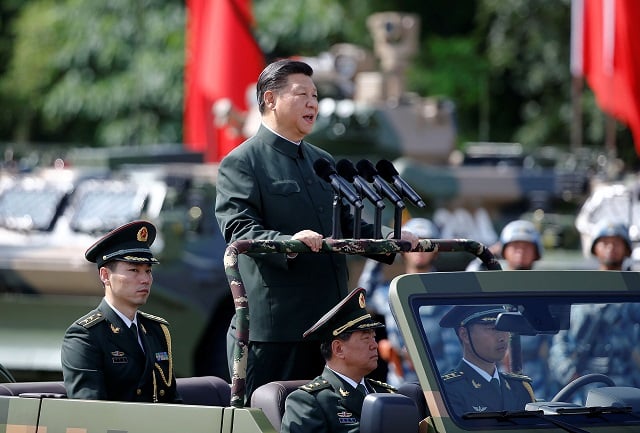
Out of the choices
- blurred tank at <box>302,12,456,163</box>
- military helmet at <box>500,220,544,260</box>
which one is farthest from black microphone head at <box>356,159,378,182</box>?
blurred tank at <box>302,12,456,163</box>

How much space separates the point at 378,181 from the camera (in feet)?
17.2

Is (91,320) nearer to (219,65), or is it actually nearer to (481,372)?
(481,372)

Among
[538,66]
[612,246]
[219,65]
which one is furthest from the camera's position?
[538,66]

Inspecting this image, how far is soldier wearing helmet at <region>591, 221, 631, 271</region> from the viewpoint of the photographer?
8.43 meters

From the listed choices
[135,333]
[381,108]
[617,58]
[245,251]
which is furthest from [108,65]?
[245,251]

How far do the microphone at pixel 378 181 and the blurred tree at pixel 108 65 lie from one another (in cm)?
2002

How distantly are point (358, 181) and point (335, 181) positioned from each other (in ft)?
0.27

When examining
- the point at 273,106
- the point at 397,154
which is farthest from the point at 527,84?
the point at 273,106

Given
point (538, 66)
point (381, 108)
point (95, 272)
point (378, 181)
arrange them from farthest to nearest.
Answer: point (538, 66) < point (381, 108) < point (95, 272) < point (378, 181)

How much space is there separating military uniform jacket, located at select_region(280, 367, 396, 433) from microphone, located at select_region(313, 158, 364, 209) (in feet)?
2.00

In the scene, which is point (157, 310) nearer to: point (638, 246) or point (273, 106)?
point (638, 246)

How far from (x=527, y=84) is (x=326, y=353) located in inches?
838

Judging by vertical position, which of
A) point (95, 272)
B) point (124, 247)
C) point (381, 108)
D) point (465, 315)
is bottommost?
point (95, 272)

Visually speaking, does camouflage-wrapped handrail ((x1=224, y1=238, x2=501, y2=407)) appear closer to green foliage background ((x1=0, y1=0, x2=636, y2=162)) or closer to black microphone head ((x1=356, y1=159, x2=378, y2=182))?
black microphone head ((x1=356, y1=159, x2=378, y2=182))
